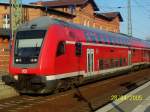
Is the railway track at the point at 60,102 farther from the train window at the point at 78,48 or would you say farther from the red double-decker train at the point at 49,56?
the train window at the point at 78,48

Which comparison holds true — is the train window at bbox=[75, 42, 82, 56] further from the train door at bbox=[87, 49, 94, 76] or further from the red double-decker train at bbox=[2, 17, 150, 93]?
the train door at bbox=[87, 49, 94, 76]

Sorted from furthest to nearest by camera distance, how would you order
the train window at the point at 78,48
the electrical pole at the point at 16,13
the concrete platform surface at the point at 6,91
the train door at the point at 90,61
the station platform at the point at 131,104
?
the electrical pole at the point at 16,13 → the train door at the point at 90,61 → the train window at the point at 78,48 → the concrete platform surface at the point at 6,91 → the station platform at the point at 131,104

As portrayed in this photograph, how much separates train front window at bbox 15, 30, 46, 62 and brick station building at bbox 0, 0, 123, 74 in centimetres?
1158

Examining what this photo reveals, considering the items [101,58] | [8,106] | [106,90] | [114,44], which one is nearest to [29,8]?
[114,44]

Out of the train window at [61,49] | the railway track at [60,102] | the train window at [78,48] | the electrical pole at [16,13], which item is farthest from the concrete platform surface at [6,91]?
the electrical pole at [16,13]

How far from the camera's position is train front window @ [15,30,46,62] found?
16375 millimetres

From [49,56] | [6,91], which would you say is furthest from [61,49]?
[6,91]

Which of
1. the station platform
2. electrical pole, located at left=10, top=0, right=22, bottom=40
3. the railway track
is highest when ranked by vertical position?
electrical pole, located at left=10, top=0, right=22, bottom=40

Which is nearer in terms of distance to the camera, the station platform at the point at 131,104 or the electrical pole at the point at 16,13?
the station platform at the point at 131,104

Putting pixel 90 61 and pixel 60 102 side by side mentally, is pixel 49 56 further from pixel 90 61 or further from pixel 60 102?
pixel 90 61

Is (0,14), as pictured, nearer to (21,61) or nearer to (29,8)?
(29,8)

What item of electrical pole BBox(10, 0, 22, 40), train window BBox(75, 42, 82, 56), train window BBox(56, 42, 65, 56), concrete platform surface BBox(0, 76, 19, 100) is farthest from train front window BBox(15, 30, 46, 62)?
electrical pole BBox(10, 0, 22, 40)

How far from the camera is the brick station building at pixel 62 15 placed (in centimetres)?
3822

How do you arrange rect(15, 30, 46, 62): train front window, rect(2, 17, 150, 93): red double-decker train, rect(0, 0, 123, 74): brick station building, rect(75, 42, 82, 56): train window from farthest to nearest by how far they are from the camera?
1. rect(0, 0, 123, 74): brick station building
2. rect(75, 42, 82, 56): train window
3. rect(15, 30, 46, 62): train front window
4. rect(2, 17, 150, 93): red double-decker train
